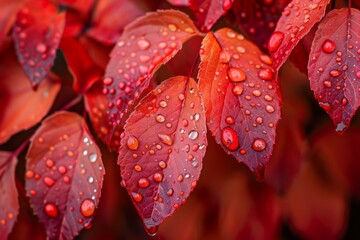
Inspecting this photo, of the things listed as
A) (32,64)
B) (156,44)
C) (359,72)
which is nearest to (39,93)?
(32,64)

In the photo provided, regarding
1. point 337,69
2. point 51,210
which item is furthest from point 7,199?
point 337,69

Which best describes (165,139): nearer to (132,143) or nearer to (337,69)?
(132,143)

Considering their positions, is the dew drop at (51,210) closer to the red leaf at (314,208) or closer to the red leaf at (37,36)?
the red leaf at (37,36)

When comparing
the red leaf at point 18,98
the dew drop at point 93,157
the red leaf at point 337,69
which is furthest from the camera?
the red leaf at point 18,98

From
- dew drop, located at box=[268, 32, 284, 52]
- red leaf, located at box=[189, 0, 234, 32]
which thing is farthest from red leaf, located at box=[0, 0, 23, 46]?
dew drop, located at box=[268, 32, 284, 52]

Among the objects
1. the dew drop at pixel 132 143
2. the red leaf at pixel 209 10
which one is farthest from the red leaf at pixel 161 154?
the red leaf at pixel 209 10

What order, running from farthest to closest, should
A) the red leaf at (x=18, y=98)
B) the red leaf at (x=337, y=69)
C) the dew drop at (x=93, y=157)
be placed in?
the red leaf at (x=18, y=98)
the dew drop at (x=93, y=157)
the red leaf at (x=337, y=69)
